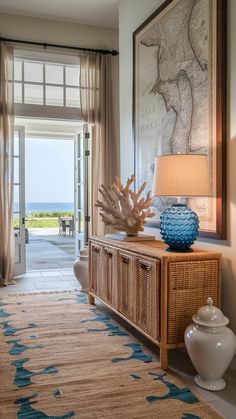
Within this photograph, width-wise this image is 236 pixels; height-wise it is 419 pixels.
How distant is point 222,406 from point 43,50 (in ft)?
16.7

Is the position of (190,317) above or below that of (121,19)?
below

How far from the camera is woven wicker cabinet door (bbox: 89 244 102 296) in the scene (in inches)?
159

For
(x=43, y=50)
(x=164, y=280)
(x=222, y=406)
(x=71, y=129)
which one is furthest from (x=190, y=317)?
(x=71, y=129)

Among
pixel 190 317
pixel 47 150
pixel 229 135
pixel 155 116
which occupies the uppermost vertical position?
pixel 47 150

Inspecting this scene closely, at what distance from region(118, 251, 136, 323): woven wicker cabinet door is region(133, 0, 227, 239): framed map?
62cm

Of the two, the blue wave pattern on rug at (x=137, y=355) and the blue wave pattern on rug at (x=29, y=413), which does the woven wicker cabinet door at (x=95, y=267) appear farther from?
the blue wave pattern on rug at (x=29, y=413)

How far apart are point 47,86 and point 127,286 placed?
12.3ft

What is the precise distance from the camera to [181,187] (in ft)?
8.87

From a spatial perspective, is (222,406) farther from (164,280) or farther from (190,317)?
(164,280)

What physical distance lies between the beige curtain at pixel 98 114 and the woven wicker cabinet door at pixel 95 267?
1595mm

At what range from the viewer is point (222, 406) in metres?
2.22

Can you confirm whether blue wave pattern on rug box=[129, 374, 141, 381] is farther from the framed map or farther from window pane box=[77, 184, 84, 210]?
window pane box=[77, 184, 84, 210]

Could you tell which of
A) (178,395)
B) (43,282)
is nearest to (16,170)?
(43,282)

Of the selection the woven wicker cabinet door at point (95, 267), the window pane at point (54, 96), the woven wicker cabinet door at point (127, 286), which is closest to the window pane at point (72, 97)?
the window pane at point (54, 96)
